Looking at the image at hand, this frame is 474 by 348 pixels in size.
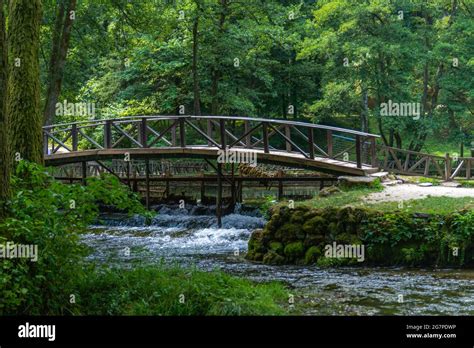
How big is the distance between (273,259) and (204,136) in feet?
24.1

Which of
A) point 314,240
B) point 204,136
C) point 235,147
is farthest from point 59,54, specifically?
point 314,240

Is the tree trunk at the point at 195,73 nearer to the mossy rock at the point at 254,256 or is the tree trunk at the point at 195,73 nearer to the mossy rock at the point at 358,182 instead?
the mossy rock at the point at 358,182

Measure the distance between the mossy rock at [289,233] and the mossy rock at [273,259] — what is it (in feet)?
1.44

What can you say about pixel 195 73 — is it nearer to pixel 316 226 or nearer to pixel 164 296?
pixel 316 226

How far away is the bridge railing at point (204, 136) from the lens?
2091cm

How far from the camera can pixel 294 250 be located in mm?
15758

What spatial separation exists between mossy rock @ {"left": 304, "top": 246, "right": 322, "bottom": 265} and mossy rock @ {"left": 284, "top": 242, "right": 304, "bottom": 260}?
0.17 meters

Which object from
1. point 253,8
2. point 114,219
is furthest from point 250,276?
point 253,8

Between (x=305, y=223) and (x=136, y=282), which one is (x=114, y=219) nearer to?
(x=305, y=223)

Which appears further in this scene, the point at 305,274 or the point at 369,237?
the point at 369,237

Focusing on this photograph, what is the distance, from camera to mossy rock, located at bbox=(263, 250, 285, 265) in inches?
615

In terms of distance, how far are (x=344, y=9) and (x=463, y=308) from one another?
23.6 metres

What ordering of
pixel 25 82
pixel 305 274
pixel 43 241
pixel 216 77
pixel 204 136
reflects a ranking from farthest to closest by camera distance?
pixel 216 77 < pixel 204 136 < pixel 305 274 < pixel 25 82 < pixel 43 241

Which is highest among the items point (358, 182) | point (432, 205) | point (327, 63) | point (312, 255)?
point (327, 63)
